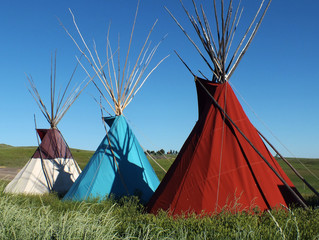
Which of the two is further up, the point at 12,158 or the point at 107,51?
the point at 107,51

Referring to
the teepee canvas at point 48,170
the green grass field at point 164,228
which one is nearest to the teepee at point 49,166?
the teepee canvas at point 48,170

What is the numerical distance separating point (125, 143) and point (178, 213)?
12.5 ft

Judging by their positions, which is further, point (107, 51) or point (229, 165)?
point (107, 51)

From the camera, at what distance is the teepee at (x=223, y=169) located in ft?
18.1

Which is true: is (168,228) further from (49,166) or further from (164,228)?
(49,166)

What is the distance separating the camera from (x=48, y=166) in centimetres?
1119

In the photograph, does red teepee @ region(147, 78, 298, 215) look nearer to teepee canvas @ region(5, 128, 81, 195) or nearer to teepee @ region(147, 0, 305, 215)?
teepee @ region(147, 0, 305, 215)

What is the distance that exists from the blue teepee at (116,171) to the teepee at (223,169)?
244 centimetres

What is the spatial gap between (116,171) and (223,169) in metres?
3.76

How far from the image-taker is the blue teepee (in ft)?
27.5

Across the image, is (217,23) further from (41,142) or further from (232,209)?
(41,142)

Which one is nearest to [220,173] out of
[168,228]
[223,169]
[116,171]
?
[223,169]

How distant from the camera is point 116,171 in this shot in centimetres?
865

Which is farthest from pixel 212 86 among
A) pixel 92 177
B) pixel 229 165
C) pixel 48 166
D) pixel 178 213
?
pixel 48 166
